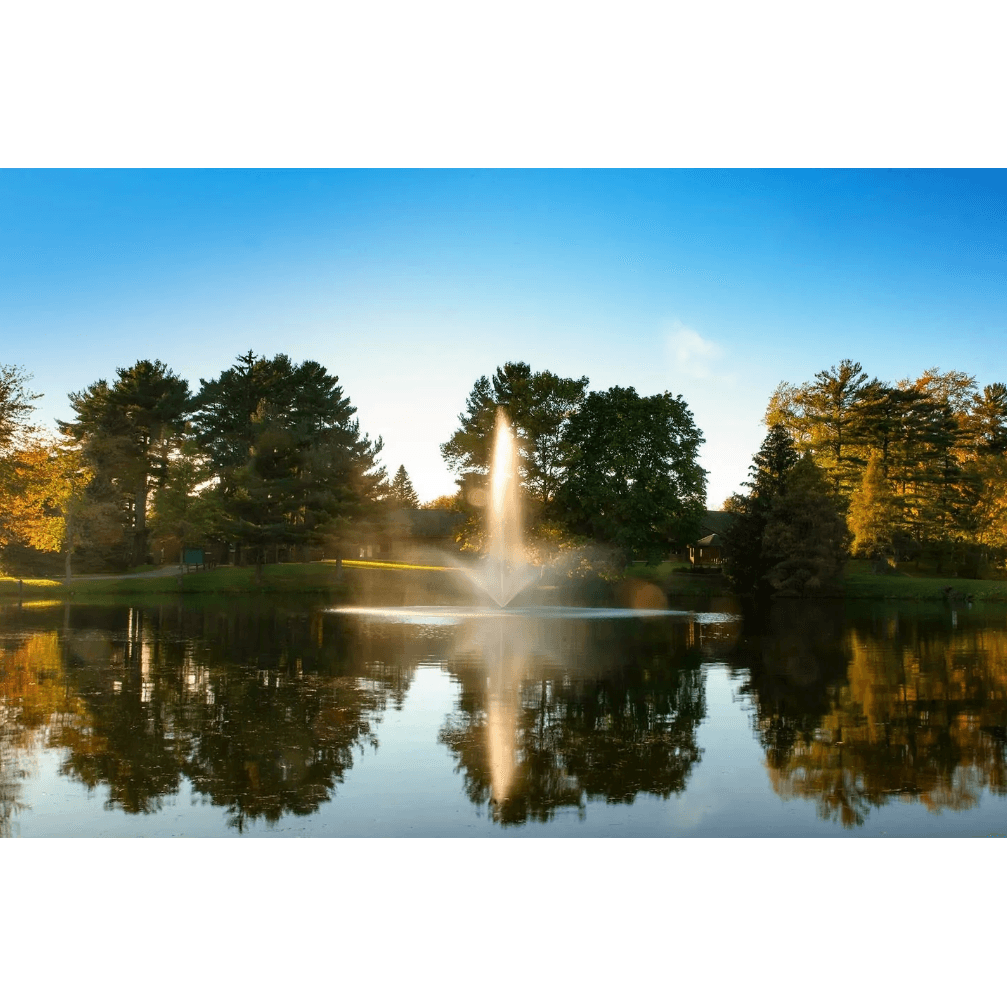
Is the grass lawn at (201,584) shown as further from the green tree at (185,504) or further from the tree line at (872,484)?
the tree line at (872,484)

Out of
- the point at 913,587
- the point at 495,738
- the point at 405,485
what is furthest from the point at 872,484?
the point at 405,485

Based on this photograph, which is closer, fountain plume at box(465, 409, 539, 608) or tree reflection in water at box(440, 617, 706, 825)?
tree reflection in water at box(440, 617, 706, 825)

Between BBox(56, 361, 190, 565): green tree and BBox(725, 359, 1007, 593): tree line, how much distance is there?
38.1 m

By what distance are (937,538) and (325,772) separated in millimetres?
59103

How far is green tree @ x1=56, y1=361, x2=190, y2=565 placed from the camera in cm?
5938

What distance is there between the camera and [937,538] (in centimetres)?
6050

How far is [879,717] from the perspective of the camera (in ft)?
45.4

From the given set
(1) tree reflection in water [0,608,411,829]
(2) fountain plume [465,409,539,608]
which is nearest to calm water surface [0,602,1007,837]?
(1) tree reflection in water [0,608,411,829]

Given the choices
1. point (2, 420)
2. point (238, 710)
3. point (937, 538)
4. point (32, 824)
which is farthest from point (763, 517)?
point (32, 824)

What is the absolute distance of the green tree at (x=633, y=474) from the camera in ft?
166

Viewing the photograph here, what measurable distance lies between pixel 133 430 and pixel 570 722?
182ft

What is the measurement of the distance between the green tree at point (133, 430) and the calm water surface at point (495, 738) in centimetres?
3787

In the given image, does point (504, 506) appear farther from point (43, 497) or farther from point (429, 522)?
point (429, 522)

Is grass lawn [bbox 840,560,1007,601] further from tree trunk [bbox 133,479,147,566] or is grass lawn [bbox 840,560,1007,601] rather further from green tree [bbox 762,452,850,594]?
tree trunk [bbox 133,479,147,566]
